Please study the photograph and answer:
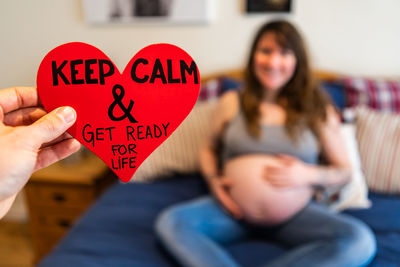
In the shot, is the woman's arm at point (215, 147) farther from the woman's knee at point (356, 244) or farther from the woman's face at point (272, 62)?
the woman's knee at point (356, 244)

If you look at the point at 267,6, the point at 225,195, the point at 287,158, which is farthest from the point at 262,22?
the point at 225,195

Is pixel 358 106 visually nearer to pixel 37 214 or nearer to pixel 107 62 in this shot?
pixel 107 62

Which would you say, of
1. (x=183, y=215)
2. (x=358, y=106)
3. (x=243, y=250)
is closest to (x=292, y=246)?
(x=243, y=250)

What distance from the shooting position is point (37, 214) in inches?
72.6

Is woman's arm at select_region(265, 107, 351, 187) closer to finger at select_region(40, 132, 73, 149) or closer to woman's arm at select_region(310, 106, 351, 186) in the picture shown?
woman's arm at select_region(310, 106, 351, 186)

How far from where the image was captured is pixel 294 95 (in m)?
1.34

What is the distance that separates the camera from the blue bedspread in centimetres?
107

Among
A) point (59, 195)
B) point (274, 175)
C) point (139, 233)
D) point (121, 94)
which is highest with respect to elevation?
point (121, 94)

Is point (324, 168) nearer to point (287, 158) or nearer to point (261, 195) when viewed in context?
point (287, 158)

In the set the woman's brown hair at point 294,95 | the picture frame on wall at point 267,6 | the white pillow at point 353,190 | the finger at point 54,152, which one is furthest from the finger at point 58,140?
the picture frame on wall at point 267,6

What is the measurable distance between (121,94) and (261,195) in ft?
2.46

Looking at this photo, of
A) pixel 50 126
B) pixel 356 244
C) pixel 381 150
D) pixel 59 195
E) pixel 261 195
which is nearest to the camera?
pixel 50 126

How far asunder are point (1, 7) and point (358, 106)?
62.5 inches

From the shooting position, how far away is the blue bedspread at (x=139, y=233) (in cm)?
107
